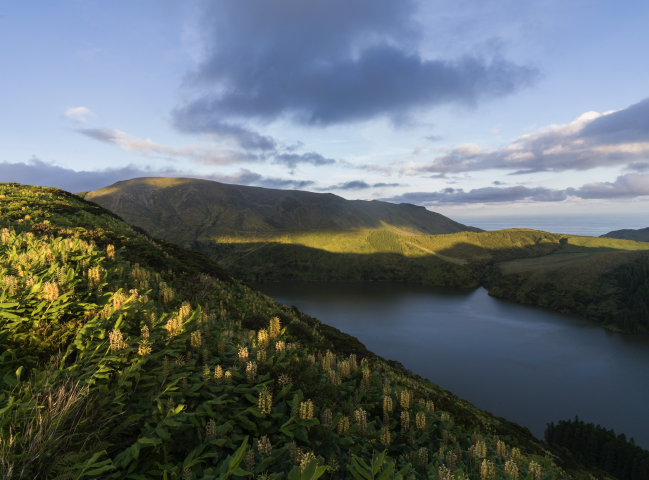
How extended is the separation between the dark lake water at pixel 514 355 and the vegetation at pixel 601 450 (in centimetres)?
465

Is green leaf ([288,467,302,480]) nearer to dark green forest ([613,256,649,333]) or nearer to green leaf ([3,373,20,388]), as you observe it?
green leaf ([3,373,20,388])

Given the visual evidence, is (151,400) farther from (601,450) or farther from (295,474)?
(601,450)

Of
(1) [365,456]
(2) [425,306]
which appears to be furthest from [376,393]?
(2) [425,306]

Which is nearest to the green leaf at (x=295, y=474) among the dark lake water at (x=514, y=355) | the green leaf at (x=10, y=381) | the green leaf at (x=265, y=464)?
the green leaf at (x=265, y=464)

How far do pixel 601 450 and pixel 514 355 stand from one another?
31.7 meters

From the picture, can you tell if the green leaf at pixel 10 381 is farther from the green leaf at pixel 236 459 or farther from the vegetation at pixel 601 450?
the vegetation at pixel 601 450

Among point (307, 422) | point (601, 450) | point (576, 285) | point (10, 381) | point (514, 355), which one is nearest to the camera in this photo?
point (10, 381)

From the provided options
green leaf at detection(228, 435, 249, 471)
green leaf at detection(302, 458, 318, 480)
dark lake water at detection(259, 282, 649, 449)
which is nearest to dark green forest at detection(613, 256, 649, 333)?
dark lake water at detection(259, 282, 649, 449)

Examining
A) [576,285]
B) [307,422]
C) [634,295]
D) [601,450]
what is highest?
[307,422]

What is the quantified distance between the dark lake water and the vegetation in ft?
15.3

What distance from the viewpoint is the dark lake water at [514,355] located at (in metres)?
44.3

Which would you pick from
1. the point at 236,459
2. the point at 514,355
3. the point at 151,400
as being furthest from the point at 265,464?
the point at 514,355

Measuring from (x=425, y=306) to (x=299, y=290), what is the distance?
2335 inches

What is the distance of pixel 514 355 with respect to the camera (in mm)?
63031
